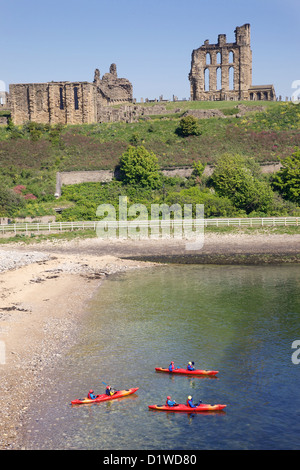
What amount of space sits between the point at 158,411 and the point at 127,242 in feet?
99.0

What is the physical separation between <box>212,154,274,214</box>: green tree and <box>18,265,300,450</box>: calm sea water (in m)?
21.3

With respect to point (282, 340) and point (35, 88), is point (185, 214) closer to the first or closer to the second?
point (282, 340)

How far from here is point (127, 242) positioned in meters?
46.3

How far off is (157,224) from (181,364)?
29060 millimetres

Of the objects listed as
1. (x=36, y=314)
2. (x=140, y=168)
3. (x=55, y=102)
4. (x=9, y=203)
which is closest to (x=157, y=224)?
(x=140, y=168)

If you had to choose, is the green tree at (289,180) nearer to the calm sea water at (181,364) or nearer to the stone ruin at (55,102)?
the calm sea water at (181,364)

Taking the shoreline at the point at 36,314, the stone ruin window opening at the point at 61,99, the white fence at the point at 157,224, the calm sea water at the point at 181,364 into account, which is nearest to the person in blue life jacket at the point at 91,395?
the calm sea water at the point at 181,364

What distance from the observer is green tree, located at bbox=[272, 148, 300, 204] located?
183 feet

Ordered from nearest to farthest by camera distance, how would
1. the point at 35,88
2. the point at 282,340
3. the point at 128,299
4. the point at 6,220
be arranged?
the point at 282,340 → the point at 128,299 → the point at 6,220 → the point at 35,88

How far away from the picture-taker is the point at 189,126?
75.2 metres

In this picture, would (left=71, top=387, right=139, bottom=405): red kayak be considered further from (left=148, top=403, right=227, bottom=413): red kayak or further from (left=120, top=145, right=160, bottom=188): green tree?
(left=120, top=145, right=160, bottom=188): green tree
